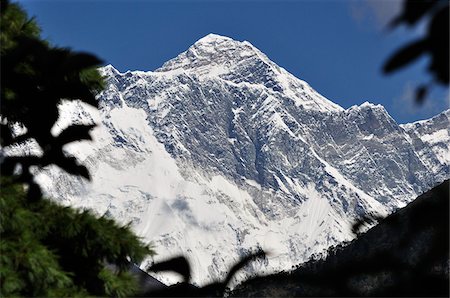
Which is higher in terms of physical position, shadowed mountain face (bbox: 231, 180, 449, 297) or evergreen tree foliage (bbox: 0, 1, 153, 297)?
evergreen tree foliage (bbox: 0, 1, 153, 297)

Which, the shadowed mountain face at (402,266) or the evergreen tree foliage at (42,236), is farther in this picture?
the evergreen tree foliage at (42,236)

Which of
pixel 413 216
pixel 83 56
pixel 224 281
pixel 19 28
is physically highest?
pixel 19 28

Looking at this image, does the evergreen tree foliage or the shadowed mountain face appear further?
the evergreen tree foliage

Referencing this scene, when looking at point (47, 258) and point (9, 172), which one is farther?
point (47, 258)

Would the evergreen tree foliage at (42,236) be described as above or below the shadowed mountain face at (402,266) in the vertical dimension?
above

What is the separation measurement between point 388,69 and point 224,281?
0.65 meters

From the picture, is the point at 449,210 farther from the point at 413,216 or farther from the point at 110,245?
the point at 110,245

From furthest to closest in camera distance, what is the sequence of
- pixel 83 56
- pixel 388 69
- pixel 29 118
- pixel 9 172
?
pixel 9 172 → pixel 29 118 → pixel 83 56 → pixel 388 69

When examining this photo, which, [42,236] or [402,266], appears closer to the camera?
[402,266]

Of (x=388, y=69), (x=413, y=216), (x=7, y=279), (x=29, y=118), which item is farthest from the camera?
(x=7, y=279)

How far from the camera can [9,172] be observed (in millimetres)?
3324

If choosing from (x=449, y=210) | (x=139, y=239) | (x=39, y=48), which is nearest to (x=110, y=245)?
(x=139, y=239)

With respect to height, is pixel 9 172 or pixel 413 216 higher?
pixel 9 172

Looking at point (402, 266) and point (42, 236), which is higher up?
point (42, 236)
